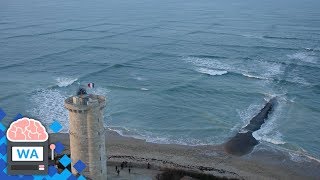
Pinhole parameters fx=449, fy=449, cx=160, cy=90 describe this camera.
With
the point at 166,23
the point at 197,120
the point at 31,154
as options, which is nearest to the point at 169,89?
the point at 197,120

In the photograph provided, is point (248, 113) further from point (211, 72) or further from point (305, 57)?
point (305, 57)

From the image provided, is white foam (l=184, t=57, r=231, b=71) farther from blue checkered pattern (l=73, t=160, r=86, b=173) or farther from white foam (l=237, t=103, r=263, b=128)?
blue checkered pattern (l=73, t=160, r=86, b=173)

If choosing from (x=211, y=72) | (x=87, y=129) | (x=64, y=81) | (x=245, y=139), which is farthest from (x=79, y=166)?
(x=211, y=72)

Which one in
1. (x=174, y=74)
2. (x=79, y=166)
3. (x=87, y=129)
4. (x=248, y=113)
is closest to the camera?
(x=79, y=166)

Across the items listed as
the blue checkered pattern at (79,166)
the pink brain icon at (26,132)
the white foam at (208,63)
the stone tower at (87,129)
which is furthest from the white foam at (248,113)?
the pink brain icon at (26,132)

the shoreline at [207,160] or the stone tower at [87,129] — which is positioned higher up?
the stone tower at [87,129]

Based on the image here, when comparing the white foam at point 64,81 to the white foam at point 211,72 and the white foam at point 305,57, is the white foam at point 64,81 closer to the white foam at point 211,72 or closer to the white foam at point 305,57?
the white foam at point 211,72

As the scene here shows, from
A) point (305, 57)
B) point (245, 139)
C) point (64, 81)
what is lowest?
point (245, 139)

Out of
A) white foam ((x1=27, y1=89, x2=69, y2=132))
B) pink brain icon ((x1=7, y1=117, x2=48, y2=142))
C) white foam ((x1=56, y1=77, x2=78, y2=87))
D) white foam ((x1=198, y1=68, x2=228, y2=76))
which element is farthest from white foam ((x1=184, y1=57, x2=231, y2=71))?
pink brain icon ((x1=7, y1=117, x2=48, y2=142))
